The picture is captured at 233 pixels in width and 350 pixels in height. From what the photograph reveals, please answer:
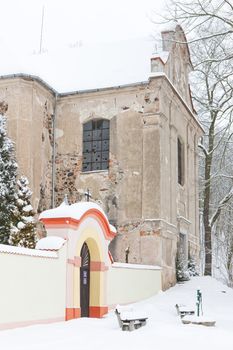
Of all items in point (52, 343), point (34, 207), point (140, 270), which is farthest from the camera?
point (34, 207)

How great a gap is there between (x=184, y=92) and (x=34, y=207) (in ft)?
33.6

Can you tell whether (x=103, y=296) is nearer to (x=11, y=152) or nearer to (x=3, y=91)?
(x=11, y=152)

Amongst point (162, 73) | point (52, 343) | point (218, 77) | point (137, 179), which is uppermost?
point (162, 73)

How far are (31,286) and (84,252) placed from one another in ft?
11.8

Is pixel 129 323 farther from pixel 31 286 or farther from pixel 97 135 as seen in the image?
pixel 97 135

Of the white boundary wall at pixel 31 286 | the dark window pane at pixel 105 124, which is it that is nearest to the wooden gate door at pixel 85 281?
the white boundary wall at pixel 31 286

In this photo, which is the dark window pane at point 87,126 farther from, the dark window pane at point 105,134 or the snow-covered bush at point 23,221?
the snow-covered bush at point 23,221

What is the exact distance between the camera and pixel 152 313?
16766 mm

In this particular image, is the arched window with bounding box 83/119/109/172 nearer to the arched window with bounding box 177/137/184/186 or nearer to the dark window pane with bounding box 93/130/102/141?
the dark window pane with bounding box 93/130/102/141

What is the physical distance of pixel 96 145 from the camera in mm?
23750

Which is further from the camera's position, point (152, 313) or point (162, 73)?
point (162, 73)

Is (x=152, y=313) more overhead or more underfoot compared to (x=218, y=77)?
more underfoot

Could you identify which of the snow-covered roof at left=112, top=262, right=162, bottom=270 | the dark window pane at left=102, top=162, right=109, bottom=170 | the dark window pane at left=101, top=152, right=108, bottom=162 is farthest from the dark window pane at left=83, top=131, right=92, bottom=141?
the snow-covered roof at left=112, top=262, right=162, bottom=270

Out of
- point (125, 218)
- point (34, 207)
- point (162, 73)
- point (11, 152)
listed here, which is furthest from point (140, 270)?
point (162, 73)
